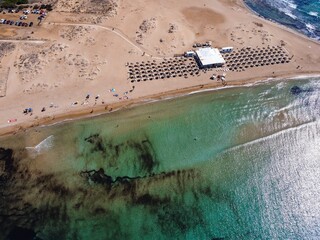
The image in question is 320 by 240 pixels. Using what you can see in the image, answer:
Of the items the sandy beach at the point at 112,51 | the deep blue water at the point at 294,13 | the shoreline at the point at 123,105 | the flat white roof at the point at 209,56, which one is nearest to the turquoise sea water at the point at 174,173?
the shoreline at the point at 123,105

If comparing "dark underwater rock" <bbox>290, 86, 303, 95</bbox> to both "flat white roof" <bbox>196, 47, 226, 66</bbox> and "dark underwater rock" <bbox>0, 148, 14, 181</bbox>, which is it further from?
"dark underwater rock" <bbox>0, 148, 14, 181</bbox>

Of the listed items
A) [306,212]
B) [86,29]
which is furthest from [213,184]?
[86,29]

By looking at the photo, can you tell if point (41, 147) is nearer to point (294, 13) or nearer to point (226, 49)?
point (226, 49)

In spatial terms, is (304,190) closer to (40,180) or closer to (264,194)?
(264,194)

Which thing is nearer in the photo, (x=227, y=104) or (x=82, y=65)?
(x=227, y=104)

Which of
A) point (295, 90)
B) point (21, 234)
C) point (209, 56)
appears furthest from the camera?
point (209, 56)

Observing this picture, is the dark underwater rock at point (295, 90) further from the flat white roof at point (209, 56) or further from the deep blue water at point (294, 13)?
the deep blue water at point (294, 13)

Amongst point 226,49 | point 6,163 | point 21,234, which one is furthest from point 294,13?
point 21,234
